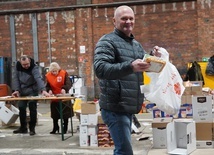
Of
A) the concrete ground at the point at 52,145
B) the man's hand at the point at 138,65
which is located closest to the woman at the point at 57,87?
the concrete ground at the point at 52,145

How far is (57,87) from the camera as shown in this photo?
734 cm

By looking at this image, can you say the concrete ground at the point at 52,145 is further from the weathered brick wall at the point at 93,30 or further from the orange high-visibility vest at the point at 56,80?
the weathered brick wall at the point at 93,30

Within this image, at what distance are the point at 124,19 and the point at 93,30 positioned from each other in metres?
10.2

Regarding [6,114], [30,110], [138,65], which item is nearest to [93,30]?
[6,114]

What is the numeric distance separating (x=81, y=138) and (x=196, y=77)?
5.37m

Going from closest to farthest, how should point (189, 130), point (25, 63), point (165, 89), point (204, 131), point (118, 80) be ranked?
point (118, 80)
point (165, 89)
point (189, 130)
point (204, 131)
point (25, 63)

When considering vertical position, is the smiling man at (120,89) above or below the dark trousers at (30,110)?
above

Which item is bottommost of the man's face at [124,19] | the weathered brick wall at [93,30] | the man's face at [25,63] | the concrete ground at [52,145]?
the concrete ground at [52,145]

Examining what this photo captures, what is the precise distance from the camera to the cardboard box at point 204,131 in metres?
5.30

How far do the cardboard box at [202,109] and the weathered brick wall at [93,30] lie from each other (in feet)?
23.2

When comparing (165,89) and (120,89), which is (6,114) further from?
(120,89)

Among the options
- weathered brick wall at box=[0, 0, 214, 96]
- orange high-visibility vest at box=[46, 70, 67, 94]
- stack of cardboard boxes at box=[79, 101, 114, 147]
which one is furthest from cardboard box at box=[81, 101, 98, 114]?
weathered brick wall at box=[0, 0, 214, 96]

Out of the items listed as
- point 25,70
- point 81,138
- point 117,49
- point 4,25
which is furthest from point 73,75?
point 117,49

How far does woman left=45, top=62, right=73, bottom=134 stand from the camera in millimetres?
7227
